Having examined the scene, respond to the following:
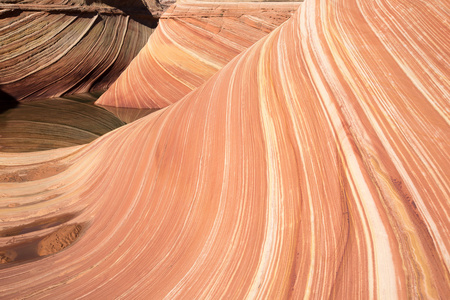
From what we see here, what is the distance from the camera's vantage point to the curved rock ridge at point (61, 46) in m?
2.28

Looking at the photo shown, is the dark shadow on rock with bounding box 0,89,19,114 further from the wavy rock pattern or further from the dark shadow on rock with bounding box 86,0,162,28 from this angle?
the dark shadow on rock with bounding box 86,0,162,28

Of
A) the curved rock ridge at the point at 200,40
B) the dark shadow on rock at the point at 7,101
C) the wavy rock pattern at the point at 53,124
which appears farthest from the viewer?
the dark shadow on rock at the point at 7,101

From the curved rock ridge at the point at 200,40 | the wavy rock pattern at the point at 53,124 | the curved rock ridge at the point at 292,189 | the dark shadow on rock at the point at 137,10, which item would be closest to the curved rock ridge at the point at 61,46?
the dark shadow on rock at the point at 137,10

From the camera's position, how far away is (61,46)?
8.16ft

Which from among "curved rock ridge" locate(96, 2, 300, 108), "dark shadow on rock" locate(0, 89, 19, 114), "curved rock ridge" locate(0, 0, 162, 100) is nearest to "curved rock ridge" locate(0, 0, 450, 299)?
"curved rock ridge" locate(96, 2, 300, 108)

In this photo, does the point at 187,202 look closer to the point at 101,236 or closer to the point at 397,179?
the point at 101,236

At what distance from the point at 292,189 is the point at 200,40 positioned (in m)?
1.58

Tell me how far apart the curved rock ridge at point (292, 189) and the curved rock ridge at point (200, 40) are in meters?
0.96

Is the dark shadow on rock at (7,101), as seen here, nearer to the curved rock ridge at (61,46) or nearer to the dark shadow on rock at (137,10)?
the curved rock ridge at (61,46)

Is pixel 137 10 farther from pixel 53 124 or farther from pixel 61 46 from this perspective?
pixel 53 124

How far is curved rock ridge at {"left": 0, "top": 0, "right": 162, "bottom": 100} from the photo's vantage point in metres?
2.28

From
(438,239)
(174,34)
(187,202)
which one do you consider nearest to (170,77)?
(174,34)

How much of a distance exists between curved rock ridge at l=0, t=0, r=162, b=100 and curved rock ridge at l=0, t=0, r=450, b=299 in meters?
1.61

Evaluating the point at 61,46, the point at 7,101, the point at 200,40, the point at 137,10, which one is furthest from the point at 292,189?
the point at 137,10
